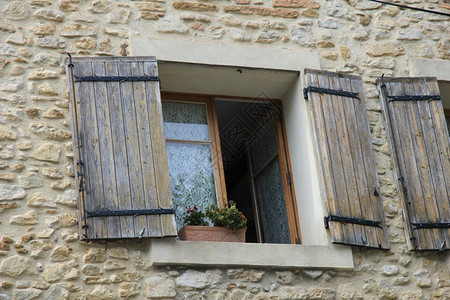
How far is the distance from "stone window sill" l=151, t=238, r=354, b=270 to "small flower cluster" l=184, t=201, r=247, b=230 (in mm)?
253

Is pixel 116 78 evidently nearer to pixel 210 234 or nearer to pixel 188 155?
pixel 188 155

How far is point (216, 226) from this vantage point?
20.6 ft

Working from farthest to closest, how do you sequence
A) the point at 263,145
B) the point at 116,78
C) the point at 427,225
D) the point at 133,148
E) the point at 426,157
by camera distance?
the point at 263,145
the point at 426,157
the point at 427,225
the point at 116,78
the point at 133,148

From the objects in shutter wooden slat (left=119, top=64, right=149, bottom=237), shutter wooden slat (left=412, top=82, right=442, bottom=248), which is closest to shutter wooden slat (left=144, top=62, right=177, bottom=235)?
shutter wooden slat (left=119, top=64, right=149, bottom=237)

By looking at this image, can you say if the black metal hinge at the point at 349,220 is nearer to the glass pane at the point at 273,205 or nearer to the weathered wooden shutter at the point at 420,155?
the weathered wooden shutter at the point at 420,155

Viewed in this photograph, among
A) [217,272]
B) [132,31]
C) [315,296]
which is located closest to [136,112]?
[132,31]

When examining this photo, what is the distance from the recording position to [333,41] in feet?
23.3

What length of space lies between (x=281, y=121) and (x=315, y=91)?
20.5 inches

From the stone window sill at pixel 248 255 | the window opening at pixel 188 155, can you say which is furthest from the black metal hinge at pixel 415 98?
the window opening at pixel 188 155

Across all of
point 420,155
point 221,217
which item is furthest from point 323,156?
point 221,217

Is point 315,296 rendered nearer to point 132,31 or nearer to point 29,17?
point 132,31

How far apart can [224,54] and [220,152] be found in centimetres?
74

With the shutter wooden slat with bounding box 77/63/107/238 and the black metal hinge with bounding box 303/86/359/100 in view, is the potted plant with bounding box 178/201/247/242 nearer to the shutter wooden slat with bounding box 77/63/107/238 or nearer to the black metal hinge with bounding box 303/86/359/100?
the shutter wooden slat with bounding box 77/63/107/238

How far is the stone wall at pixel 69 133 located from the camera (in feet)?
18.7
